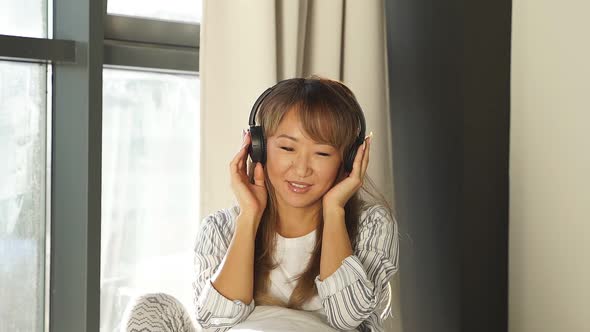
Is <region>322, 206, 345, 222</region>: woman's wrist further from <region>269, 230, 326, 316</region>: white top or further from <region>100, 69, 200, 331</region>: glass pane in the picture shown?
<region>100, 69, 200, 331</region>: glass pane

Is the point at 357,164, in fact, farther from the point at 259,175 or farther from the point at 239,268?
the point at 239,268

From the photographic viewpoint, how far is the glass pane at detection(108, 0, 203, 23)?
6.94 ft

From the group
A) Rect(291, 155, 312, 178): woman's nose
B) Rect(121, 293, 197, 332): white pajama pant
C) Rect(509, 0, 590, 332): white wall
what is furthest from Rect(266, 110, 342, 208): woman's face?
Rect(509, 0, 590, 332): white wall

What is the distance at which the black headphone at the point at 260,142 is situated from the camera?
1.65m

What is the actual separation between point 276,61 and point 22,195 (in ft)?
2.36

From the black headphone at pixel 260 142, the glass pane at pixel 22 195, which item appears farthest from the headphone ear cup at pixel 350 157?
the glass pane at pixel 22 195

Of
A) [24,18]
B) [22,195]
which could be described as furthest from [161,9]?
[22,195]

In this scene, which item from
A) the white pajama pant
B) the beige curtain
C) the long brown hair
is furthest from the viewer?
the beige curtain

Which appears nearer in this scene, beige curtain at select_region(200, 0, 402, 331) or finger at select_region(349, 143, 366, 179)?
finger at select_region(349, 143, 366, 179)

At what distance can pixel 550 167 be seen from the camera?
82.6 inches

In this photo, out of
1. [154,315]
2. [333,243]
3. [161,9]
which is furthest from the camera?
[161,9]

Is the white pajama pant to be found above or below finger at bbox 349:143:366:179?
below

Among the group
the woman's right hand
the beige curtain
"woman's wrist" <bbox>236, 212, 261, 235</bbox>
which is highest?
the beige curtain

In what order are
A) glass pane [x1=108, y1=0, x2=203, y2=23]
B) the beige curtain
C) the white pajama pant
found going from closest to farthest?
the white pajama pant → the beige curtain → glass pane [x1=108, y1=0, x2=203, y2=23]
